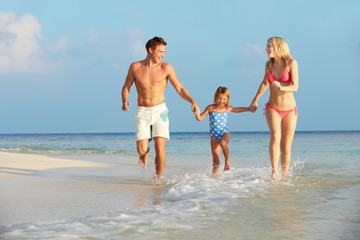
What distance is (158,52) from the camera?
217 inches

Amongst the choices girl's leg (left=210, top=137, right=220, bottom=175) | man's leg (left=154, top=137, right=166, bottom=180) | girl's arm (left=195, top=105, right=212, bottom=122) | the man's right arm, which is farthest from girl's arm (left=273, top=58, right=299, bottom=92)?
the man's right arm

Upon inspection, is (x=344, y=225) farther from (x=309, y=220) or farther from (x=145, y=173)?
(x=145, y=173)

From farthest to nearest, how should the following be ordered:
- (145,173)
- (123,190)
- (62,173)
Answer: (62,173) < (145,173) < (123,190)

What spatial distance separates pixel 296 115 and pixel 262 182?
105cm

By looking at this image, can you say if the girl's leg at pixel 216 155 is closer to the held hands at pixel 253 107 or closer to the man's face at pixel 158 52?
the held hands at pixel 253 107

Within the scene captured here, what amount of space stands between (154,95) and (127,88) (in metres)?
0.48

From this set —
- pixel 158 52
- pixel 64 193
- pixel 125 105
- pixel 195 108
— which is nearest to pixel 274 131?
pixel 195 108

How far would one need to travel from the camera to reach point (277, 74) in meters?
5.38

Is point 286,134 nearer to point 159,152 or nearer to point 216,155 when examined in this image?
point 216,155

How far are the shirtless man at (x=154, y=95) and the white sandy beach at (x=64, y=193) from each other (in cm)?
68

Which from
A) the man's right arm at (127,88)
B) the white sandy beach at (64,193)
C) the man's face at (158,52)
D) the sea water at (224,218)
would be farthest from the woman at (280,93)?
the man's right arm at (127,88)

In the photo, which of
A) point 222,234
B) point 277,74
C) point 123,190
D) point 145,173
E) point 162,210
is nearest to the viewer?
point 222,234

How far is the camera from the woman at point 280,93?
206 inches

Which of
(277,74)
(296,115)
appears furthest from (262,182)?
(277,74)
